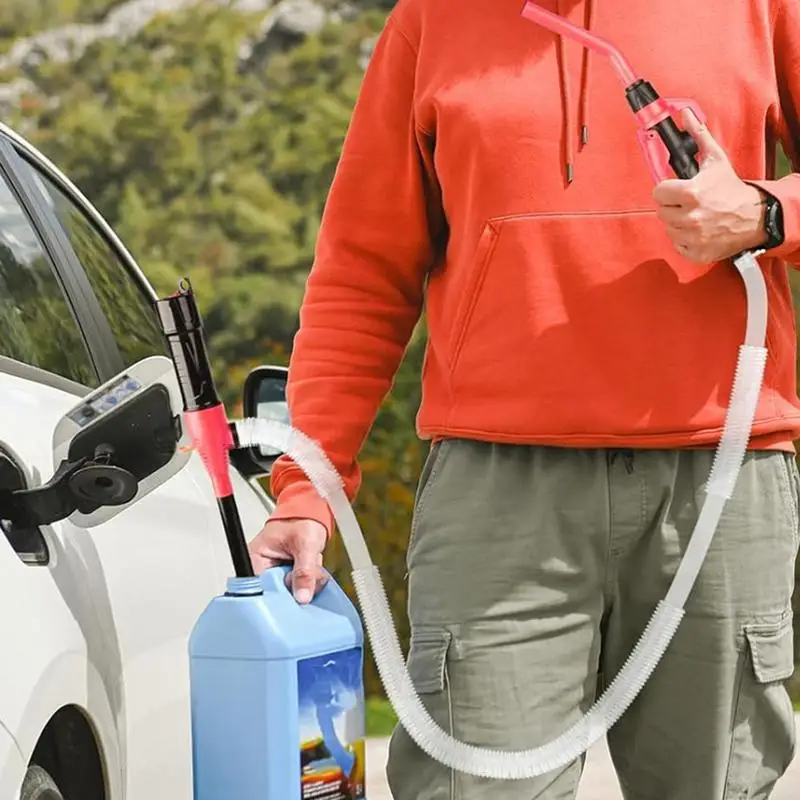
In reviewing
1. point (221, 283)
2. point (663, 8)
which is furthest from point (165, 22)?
point (663, 8)

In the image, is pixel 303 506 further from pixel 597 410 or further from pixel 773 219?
pixel 773 219

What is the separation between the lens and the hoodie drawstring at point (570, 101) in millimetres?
1939

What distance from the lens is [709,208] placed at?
181cm

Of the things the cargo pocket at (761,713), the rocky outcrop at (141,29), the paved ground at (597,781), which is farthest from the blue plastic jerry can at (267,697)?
the rocky outcrop at (141,29)

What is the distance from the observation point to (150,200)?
6461mm

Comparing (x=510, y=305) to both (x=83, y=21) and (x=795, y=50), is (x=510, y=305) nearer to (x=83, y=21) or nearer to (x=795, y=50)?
(x=795, y=50)

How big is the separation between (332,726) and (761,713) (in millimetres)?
530

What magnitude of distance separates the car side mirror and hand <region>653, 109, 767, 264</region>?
1.42 m

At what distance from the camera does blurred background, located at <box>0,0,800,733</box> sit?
6.23m

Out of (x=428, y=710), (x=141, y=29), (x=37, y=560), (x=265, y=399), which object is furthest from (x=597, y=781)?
(x=141, y=29)

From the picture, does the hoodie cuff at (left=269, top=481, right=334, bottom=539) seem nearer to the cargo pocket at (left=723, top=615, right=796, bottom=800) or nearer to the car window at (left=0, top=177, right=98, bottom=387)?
the car window at (left=0, top=177, right=98, bottom=387)

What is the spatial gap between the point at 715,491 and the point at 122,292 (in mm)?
1344

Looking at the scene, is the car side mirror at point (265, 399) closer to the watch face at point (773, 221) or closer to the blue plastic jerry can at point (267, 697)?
the blue plastic jerry can at point (267, 697)

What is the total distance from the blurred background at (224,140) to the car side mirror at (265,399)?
2911 millimetres
